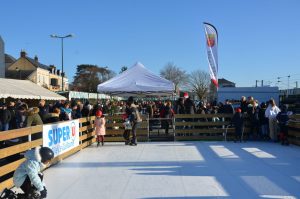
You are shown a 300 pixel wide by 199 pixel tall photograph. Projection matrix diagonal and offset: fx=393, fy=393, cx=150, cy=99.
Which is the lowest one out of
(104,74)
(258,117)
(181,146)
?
(181,146)

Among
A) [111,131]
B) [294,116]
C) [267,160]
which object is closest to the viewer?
[267,160]

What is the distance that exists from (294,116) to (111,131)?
6.51 m

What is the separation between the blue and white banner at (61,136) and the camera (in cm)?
887

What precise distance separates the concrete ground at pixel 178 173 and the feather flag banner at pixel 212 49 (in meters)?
5.29

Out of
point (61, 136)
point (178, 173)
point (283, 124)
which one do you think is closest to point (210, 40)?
point (283, 124)

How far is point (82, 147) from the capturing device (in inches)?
490

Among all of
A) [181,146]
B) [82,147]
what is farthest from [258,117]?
[82,147]

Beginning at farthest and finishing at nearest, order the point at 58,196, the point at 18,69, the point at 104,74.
→ 1. the point at 104,74
2. the point at 18,69
3. the point at 58,196

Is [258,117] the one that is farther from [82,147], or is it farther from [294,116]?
[82,147]

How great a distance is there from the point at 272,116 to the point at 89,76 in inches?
2762

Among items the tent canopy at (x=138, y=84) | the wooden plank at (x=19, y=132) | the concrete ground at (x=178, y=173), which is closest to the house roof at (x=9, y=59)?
the tent canopy at (x=138, y=84)

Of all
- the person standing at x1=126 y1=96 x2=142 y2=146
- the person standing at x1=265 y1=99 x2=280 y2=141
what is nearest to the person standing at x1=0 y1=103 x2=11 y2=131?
the person standing at x1=126 y1=96 x2=142 y2=146

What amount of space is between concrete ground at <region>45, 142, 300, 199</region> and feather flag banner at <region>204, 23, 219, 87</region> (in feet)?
17.3

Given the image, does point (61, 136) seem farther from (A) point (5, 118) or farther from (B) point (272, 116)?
(B) point (272, 116)
